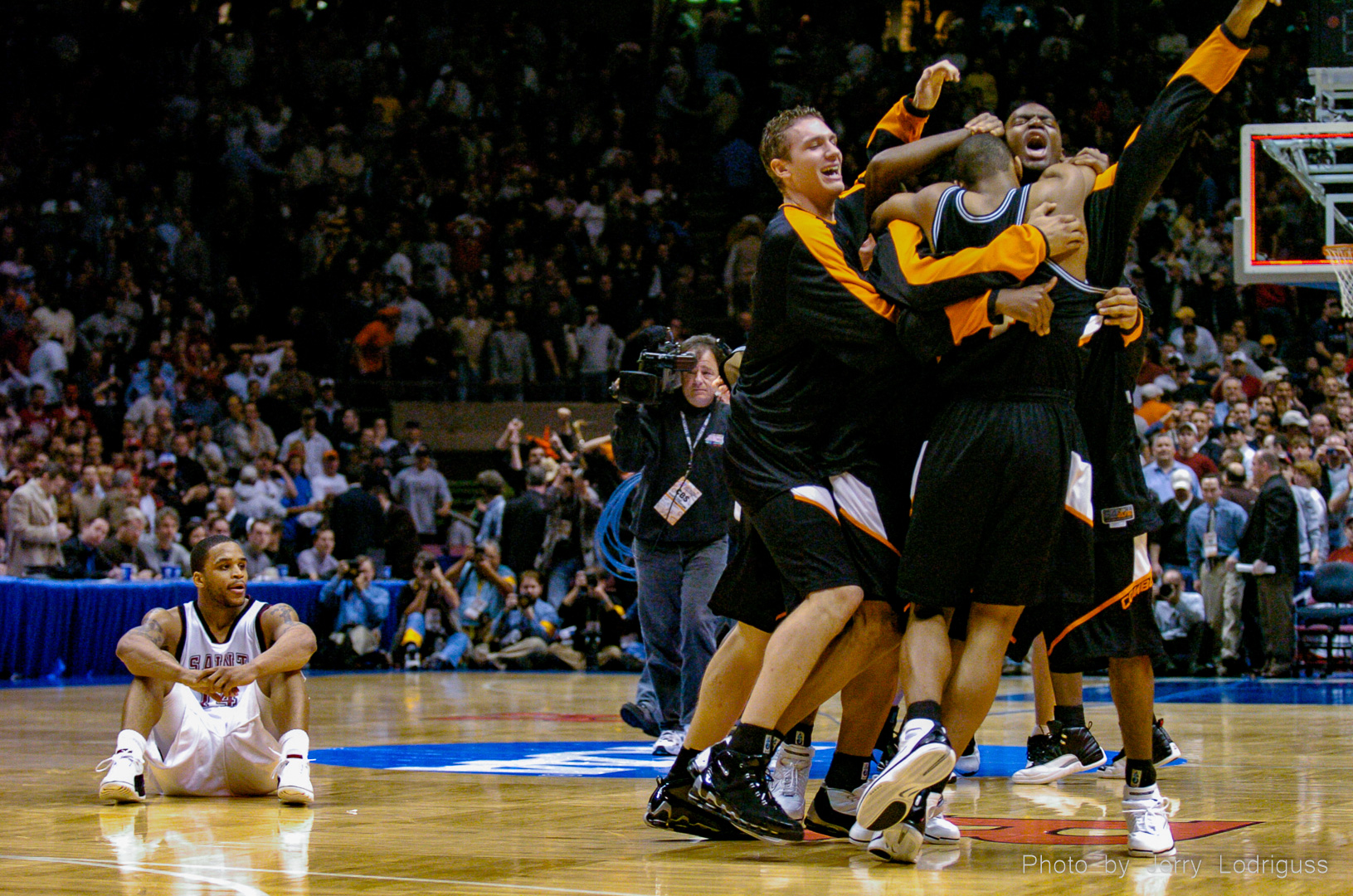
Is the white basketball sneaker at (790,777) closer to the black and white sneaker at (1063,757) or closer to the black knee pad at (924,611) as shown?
the black knee pad at (924,611)

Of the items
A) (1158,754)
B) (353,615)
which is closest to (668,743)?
(1158,754)

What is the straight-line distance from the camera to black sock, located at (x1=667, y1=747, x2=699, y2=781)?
471 cm

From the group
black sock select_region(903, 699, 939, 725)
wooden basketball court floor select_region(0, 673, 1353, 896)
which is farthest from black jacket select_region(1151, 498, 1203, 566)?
black sock select_region(903, 699, 939, 725)

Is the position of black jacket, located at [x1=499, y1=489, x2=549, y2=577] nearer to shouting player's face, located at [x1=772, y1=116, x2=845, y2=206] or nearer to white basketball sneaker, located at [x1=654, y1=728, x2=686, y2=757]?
white basketball sneaker, located at [x1=654, y1=728, x2=686, y2=757]

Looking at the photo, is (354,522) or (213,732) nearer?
(213,732)

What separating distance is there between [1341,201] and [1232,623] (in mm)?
3742

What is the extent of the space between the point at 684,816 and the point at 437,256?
1617 centimetres

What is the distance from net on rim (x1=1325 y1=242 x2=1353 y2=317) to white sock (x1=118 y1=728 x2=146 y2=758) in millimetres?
8407

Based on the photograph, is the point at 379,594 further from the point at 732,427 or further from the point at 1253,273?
the point at 732,427

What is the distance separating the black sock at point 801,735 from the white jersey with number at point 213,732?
2.09 m

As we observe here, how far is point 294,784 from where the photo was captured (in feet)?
18.3

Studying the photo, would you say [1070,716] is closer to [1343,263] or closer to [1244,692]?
[1244,692]

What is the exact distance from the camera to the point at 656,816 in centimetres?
471

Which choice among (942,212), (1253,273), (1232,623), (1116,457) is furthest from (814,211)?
(1232,623)
